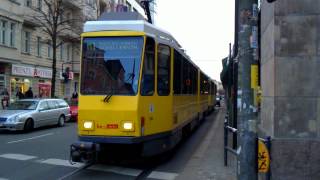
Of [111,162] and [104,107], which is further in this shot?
[111,162]

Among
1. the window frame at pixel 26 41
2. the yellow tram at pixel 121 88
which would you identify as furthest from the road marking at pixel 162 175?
the window frame at pixel 26 41

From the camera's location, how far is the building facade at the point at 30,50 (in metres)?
34.8

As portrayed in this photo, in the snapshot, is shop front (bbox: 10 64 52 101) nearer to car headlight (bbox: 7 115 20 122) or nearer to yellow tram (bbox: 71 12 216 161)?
car headlight (bbox: 7 115 20 122)

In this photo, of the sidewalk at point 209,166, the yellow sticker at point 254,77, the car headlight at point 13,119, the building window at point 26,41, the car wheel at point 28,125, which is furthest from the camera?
the building window at point 26,41

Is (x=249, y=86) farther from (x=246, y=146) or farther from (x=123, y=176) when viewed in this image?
(x=123, y=176)

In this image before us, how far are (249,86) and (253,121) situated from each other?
429 mm

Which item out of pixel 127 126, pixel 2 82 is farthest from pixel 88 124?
pixel 2 82

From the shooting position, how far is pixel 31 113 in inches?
834

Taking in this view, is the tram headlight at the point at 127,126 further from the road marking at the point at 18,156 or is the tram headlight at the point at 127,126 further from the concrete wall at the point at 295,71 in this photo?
the road marking at the point at 18,156

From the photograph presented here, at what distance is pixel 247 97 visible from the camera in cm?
611

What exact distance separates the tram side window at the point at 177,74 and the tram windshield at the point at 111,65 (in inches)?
73.3

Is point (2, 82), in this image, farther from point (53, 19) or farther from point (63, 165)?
point (63, 165)

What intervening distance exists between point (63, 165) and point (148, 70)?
3081 millimetres

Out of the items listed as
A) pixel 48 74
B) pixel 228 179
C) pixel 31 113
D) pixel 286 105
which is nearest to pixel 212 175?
pixel 228 179
